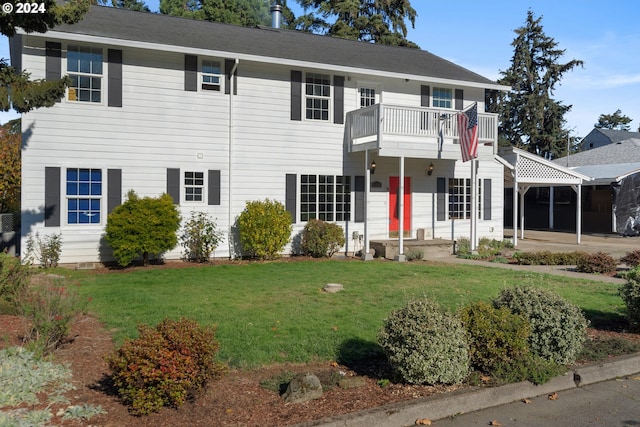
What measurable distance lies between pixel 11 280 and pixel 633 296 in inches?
345

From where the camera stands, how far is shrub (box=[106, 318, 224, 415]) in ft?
14.7

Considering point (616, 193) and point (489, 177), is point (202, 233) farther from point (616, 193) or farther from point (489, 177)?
point (616, 193)

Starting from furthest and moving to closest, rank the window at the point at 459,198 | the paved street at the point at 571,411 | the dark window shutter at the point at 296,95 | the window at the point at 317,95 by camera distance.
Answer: the window at the point at 459,198 → the window at the point at 317,95 → the dark window shutter at the point at 296,95 → the paved street at the point at 571,411

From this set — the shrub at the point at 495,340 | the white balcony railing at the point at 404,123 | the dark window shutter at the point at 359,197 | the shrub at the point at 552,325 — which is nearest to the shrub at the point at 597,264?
the white balcony railing at the point at 404,123

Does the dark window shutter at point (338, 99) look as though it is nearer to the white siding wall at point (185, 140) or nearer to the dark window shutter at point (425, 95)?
the white siding wall at point (185, 140)

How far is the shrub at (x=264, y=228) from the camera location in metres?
15.1

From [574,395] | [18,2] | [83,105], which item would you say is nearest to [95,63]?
[83,105]

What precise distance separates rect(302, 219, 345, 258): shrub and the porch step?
4.19 feet

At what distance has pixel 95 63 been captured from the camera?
46.2 feet

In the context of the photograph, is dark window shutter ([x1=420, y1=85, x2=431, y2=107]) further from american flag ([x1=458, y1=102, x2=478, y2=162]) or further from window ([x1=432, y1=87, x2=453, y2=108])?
american flag ([x1=458, y1=102, x2=478, y2=162])

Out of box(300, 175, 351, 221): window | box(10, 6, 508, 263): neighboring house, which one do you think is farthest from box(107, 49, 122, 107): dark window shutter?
box(300, 175, 351, 221): window

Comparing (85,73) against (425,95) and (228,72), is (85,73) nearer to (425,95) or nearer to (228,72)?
(228,72)

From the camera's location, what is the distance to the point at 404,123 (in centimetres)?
1638

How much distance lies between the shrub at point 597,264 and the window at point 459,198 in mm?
5728
